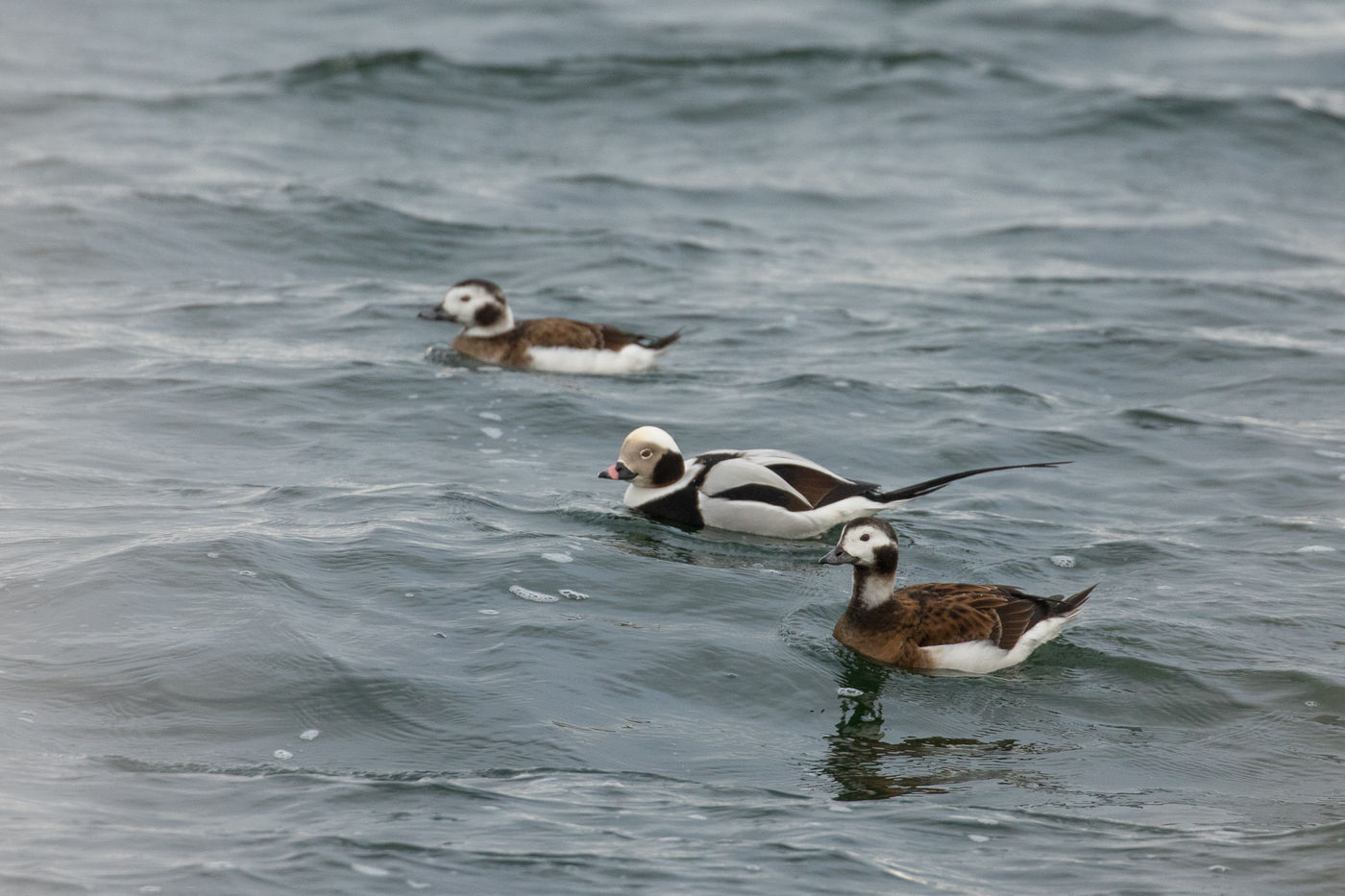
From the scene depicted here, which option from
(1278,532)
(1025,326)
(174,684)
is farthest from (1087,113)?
(174,684)

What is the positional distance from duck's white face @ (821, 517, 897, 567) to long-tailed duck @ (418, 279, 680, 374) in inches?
227

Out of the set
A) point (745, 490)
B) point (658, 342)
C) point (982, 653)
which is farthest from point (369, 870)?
point (658, 342)

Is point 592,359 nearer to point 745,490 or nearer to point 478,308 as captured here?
point 478,308

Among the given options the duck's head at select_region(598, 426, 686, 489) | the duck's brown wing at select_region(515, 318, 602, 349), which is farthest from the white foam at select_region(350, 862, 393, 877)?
the duck's brown wing at select_region(515, 318, 602, 349)

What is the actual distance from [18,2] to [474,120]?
40.6ft

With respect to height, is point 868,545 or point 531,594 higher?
point 868,545

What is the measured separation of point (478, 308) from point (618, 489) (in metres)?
3.69

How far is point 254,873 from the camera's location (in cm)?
567

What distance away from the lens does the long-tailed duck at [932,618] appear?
8.12 metres

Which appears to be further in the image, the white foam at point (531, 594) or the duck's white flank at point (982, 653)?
the white foam at point (531, 594)

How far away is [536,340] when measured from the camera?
45.7 feet

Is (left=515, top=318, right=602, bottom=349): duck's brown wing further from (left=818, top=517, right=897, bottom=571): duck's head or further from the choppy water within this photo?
(left=818, top=517, right=897, bottom=571): duck's head

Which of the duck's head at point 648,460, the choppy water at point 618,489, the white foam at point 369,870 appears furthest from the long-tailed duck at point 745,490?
the white foam at point 369,870

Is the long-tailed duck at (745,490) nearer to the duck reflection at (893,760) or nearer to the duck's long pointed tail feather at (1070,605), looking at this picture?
the duck's long pointed tail feather at (1070,605)
